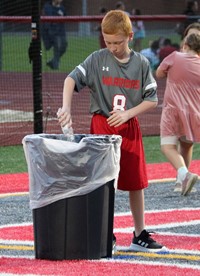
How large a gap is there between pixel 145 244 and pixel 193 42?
3327 mm

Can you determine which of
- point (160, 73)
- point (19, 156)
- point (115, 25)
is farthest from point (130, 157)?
point (19, 156)

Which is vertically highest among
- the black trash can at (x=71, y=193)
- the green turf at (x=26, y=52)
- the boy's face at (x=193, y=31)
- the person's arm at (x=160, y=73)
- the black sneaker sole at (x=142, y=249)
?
the boy's face at (x=193, y=31)

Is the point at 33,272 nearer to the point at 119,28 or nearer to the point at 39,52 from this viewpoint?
the point at 119,28

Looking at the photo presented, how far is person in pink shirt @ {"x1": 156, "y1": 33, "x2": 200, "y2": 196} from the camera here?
10.3 m

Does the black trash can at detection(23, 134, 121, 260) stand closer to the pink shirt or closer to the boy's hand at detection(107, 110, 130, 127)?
the boy's hand at detection(107, 110, 130, 127)

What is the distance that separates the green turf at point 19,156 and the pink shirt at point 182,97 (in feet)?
8.32

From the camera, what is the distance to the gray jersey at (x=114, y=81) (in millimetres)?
7449

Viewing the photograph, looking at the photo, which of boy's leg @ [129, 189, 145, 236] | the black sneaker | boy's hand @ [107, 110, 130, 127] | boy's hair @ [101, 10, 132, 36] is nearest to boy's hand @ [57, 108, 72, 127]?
boy's hand @ [107, 110, 130, 127]

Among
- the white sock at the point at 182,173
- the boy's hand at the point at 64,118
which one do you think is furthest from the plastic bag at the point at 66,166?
the white sock at the point at 182,173

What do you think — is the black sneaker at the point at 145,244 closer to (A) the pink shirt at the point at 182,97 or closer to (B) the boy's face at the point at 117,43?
(B) the boy's face at the point at 117,43

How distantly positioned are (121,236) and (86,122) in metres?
8.57

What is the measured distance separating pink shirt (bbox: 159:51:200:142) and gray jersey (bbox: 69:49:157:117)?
2.85 m

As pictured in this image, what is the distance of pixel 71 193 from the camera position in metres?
6.86

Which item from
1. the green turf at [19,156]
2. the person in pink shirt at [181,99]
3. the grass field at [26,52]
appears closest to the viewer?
the person in pink shirt at [181,99]
